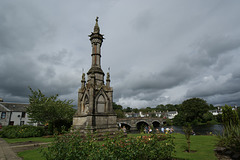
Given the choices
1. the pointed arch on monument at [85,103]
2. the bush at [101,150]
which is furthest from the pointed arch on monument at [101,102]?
the bush at [101,150]

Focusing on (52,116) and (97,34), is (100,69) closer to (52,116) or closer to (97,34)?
(97,34)

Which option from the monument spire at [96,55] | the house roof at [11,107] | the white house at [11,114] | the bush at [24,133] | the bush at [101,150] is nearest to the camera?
the bush at [101,150]

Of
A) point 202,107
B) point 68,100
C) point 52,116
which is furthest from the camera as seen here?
point 202,107

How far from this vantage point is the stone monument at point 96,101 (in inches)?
551

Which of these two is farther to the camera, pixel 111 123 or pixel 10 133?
pixel 10 133

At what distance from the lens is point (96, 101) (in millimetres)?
14750

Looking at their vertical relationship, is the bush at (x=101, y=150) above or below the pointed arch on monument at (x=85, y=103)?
below

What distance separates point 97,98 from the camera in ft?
48.9

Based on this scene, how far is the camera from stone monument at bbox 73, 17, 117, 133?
14.0 meters

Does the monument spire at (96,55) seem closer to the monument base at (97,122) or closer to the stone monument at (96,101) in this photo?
the stone monument at (96,101)

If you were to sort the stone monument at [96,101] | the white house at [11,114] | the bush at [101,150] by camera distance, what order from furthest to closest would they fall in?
the white house at [11,114], the stone monument at [96,101], the bush at [101,150]

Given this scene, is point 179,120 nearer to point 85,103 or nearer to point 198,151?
point 85,103

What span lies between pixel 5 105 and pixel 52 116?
3234cm

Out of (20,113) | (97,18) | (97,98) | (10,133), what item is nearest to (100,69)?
(97,98)
